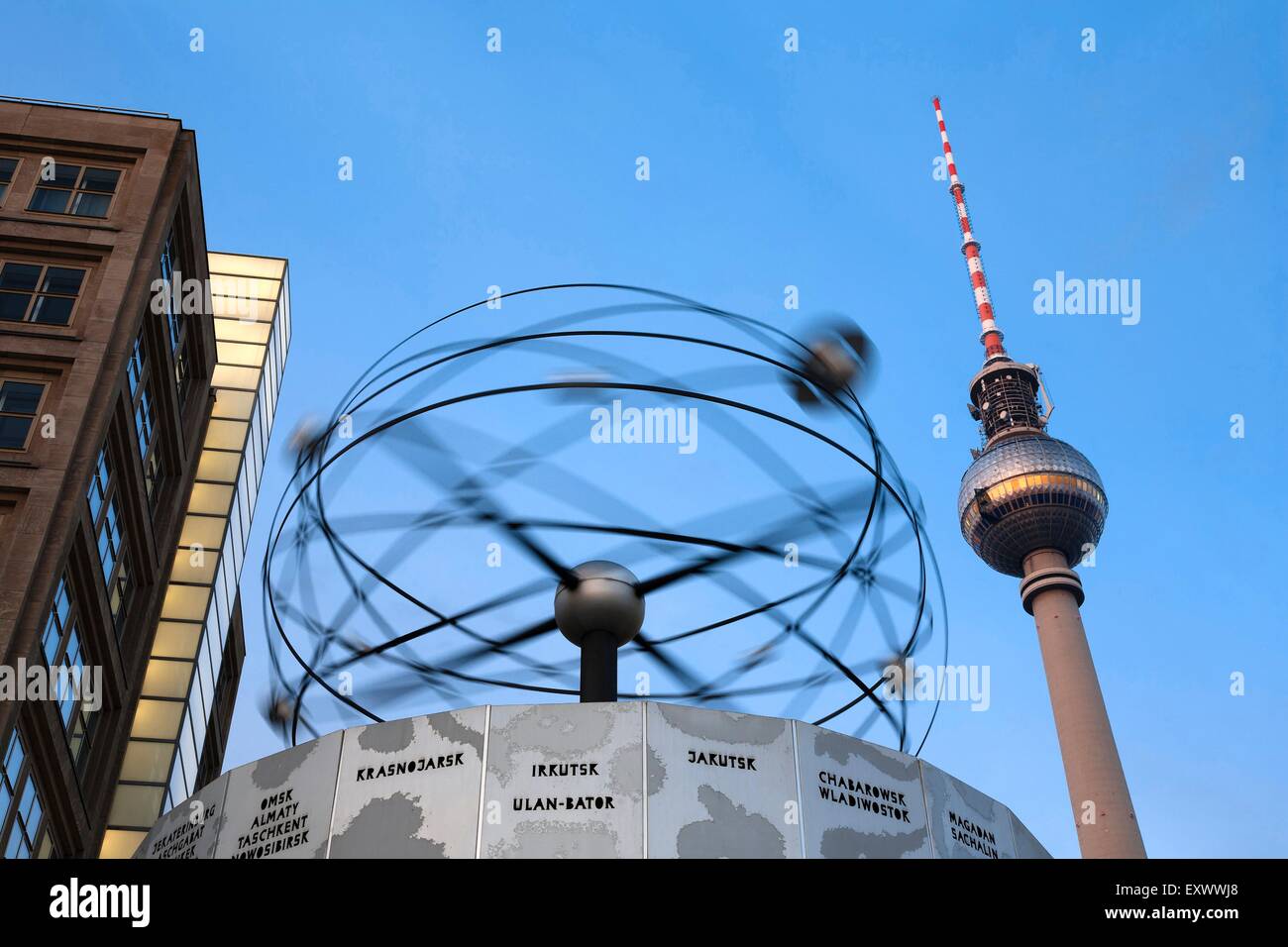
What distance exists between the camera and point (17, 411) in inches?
1098

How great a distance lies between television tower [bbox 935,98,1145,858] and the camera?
89.2m

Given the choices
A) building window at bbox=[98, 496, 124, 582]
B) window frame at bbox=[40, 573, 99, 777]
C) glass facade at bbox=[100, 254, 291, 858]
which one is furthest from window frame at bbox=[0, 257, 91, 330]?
glass facade at bbox=[100, 254, 291, 858]

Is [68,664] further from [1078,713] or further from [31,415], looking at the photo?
[1078,713]

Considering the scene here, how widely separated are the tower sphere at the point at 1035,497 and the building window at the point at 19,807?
81.4 metres

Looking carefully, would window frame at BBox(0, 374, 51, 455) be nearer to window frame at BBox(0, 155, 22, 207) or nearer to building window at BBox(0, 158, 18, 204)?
window frame at BBox(0, 155, 22, 207)

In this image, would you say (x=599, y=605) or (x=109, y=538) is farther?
(x=109, y=538)

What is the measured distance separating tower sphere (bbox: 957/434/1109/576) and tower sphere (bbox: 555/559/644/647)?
8893cm

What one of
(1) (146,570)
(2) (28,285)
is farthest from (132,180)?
(1) (146,570)

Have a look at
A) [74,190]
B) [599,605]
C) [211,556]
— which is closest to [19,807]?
[211,556]

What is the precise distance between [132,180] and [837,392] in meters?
24.0

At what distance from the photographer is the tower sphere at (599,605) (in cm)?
1292

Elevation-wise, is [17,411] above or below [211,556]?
below

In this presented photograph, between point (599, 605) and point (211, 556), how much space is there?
93.5 ft
